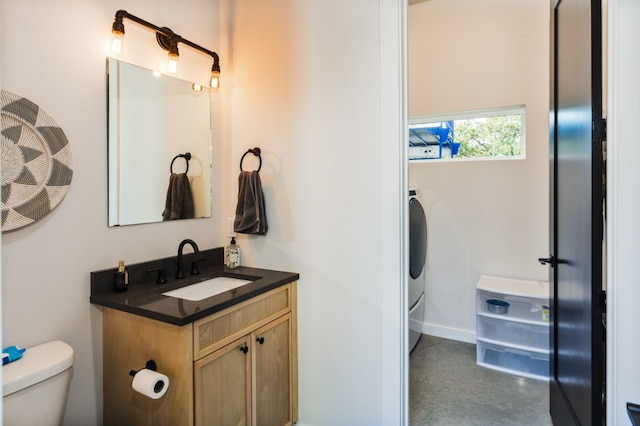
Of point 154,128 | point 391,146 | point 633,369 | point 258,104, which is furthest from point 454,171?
point 154,128

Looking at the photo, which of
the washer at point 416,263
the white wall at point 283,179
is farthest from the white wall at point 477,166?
the white wall at point 283,179

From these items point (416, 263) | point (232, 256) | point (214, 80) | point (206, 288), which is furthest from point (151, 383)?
point (416, 263)

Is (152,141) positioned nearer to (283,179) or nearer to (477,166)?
(283,179)

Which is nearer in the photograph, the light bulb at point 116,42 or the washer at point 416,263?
the light bulb at point 116,42

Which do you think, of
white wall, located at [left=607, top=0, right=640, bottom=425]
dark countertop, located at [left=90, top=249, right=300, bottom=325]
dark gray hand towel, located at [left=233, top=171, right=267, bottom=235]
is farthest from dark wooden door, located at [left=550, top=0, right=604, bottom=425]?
dark gray hand towel, located at [left=233, top=171, right=267, bottom=235]

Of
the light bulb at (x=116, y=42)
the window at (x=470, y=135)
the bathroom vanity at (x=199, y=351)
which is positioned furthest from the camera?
the window at (x=470, y=135)

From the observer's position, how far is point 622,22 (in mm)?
1406

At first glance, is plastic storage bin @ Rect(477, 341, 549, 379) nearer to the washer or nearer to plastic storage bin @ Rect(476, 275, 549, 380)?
plastic storage bin @ Rect(476, 275, 549, 380)

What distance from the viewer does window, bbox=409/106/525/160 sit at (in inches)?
126

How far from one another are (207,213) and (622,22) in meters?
2.14

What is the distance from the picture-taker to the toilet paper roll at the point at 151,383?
143cm

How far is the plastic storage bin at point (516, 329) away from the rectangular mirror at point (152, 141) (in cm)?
226

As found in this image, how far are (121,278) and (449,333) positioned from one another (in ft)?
9.26

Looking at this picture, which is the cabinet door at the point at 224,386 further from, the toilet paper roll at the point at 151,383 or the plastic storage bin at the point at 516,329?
the plastic storage bin at the point at 516,329
